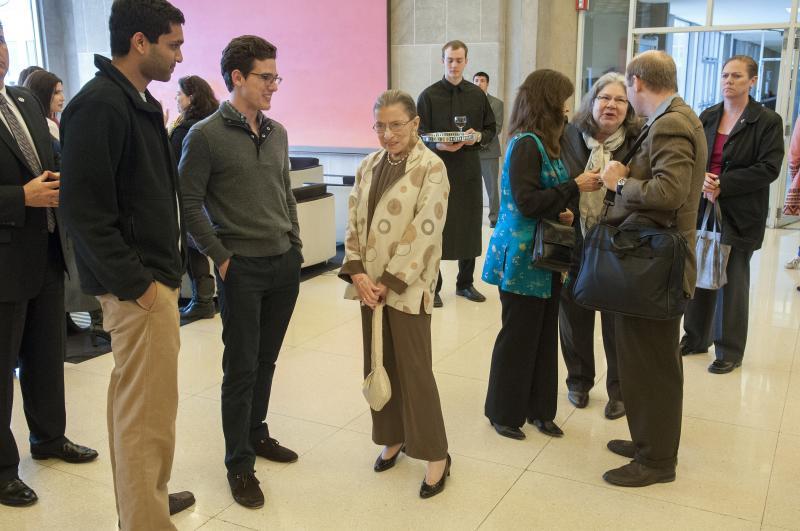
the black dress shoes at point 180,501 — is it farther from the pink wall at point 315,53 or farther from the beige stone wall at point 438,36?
the pink wall at point 315,53

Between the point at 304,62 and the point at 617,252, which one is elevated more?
the point at 304,62

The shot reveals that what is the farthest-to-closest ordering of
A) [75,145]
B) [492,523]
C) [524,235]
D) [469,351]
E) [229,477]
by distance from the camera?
[469,351] → [524,235] → [229,477] → [492,523] → [75,145]

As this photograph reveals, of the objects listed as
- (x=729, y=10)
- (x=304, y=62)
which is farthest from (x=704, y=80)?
(x=304, y=62)

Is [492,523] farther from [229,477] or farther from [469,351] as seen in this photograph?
[469,351]

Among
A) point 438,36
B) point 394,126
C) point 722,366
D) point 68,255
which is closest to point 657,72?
point 394,126

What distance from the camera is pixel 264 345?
2.90 m

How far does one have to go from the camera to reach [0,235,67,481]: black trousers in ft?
9.33

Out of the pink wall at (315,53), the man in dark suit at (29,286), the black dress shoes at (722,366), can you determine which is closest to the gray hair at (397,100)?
the man in dark suit at (29,286)

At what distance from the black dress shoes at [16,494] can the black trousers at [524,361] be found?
1921mm

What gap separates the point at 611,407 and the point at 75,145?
2.66 metres

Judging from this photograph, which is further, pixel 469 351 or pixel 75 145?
pixel 469 351

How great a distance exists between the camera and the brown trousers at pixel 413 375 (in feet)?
9.05

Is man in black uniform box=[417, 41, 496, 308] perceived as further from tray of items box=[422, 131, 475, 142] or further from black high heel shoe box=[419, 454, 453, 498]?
black high heel shoe box=[419, 454, 453, 498]

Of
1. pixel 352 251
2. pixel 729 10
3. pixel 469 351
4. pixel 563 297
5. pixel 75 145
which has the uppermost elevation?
pixel 729 10
